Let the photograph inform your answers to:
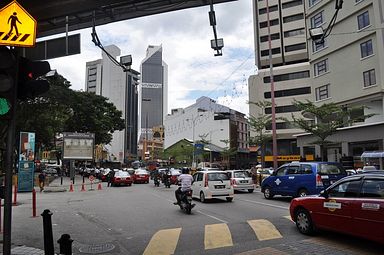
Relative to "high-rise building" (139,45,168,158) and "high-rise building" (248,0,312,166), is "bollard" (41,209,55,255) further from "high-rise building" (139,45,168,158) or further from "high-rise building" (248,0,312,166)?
"high-rise building" (248,0,312,166)

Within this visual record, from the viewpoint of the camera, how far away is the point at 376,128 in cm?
3064

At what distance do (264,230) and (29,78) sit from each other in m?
7.04

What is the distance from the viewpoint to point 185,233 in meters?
9.78

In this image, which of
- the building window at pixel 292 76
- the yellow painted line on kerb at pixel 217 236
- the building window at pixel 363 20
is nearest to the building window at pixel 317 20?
the building window at pixel 363 20

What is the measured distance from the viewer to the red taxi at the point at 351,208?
7.08 metres

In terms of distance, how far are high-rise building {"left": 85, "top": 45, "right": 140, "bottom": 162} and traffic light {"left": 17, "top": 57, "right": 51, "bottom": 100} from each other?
889 cm

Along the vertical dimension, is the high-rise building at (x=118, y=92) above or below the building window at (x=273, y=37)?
below

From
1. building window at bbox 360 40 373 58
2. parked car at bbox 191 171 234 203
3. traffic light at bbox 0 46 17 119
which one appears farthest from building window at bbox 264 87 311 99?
traffic light at bbox 0 46 17 119

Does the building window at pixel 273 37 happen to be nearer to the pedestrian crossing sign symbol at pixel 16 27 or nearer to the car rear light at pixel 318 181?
the car rear light at pixel 318 181

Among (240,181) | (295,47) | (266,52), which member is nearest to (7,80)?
(240,181)

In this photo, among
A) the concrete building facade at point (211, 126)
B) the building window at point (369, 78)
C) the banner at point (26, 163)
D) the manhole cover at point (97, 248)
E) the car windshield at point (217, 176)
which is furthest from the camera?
the concrete building facade at point (211, 126)

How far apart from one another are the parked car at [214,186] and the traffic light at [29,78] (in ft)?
41.2

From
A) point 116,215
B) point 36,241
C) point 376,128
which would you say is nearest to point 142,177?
point 376,128

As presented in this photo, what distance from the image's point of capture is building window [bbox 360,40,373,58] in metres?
33.7
